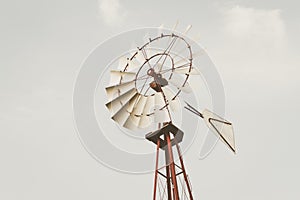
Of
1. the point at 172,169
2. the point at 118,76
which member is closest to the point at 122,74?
the point at 118,76

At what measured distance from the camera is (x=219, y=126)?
29.1 feet

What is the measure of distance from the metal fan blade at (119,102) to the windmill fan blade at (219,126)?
1847 millimetres

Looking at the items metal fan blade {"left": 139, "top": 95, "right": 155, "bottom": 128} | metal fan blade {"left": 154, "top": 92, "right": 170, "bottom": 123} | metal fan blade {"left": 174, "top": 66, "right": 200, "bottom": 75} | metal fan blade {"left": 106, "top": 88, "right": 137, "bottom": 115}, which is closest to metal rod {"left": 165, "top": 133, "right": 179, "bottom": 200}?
metal fan blade {"left": 154, "top": 92, "right": 170, "bottom": 123}

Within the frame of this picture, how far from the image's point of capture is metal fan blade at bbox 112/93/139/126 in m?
8.40

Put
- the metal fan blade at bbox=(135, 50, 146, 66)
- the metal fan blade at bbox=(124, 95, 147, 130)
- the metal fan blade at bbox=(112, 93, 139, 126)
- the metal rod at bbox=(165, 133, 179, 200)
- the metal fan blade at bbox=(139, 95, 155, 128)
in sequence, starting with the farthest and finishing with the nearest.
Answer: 1. the metal fan blade at bbox=(135, 50, 146, 66)
2. the metal fan blade at bbox=(139, 95, 155, 128)
3. the metal fan blade at bbox=(124, 95, 147, 130)
4. the metal fan blade at bbox=(112, 93, 139, 126)
5. the metal rod at bbox=(165, 133, 179, 200)

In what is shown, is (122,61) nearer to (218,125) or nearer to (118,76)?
(118,76)

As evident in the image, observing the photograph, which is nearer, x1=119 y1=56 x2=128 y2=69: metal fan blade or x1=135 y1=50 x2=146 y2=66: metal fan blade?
x1=119 y1=56 x2=128 y2=69: metal fan blade

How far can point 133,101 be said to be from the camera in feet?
28.9

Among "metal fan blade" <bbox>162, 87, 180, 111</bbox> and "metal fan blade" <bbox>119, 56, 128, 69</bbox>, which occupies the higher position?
"metal fan blade" <bbox>119, 56, 128, 69</bbox>

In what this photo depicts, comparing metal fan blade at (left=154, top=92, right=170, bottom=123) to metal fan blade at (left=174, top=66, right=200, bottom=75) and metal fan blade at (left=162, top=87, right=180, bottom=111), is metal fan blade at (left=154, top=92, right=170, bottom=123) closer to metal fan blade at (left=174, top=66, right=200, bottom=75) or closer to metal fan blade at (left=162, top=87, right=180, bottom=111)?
metal fan blade at (left=162, top=87, right=180, bottom=111)

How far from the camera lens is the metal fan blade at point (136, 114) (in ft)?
27.9

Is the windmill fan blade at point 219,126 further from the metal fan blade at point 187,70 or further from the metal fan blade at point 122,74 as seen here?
the metal fan blade at point 122,74

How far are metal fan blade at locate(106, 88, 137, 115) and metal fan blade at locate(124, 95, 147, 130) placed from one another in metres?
0.23

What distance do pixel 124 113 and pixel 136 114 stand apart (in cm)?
30
